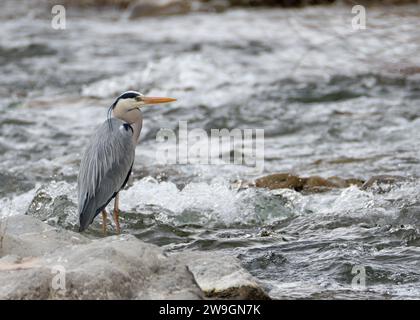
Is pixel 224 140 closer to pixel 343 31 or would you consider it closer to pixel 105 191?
pixel 105 191

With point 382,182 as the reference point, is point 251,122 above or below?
below

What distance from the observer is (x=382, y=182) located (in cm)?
776

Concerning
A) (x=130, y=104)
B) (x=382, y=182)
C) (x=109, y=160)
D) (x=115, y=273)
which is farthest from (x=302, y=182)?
(x=115, y=273)

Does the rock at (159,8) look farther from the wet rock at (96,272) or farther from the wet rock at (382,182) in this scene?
the wet rock at (96,272)

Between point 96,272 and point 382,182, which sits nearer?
point 96,272

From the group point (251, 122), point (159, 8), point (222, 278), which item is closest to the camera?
point (222, 278)

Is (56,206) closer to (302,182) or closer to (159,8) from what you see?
(302,182)

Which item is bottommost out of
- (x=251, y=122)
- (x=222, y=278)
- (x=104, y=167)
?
(x=251, y=122)

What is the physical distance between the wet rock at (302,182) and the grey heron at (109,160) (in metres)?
1.61

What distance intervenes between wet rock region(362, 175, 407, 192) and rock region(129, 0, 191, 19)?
413 inches

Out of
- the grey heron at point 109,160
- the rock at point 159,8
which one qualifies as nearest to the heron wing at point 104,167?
the grey heron at point 109,160

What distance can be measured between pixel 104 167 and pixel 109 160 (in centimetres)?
7

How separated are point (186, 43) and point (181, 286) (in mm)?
10854
